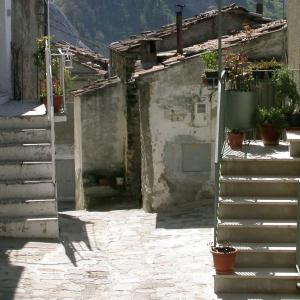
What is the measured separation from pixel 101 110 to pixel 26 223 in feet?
23.1

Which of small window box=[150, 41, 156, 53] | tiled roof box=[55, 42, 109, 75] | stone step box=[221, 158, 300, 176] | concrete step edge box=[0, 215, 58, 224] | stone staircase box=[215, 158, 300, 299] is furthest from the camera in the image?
tiled roof box=[55, 42, 109, 75]

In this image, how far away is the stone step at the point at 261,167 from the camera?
8.64 m

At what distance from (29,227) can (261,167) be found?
11.9 feet

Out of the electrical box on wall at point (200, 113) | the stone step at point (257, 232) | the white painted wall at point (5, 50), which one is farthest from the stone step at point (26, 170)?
the white painted wall at point (5, 50)

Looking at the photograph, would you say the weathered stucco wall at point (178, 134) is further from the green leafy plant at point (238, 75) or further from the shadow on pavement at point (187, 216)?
the green leafy plant at point (238, 75)

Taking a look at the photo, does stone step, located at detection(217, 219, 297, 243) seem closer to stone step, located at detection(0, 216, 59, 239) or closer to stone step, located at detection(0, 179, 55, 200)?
stone step, located at detection(0, 216, 59, 239)

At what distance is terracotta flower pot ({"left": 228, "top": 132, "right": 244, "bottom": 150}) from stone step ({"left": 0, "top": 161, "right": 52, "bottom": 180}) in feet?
9.83

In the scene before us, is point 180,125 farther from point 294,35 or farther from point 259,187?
point 259,187

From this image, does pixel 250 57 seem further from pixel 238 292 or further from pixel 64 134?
pixel 64 134

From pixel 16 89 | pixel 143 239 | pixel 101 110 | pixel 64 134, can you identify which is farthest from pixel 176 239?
pixel 64 134

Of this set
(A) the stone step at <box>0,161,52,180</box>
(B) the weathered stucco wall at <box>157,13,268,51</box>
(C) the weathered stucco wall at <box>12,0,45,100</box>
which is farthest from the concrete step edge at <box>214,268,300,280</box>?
(B) the weathered stucco wall at <box>157,13,268,51</box>

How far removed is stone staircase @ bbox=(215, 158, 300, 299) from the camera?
7270 mm

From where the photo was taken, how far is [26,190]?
400 inches

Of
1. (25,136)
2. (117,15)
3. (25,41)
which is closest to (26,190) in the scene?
(25,136)
